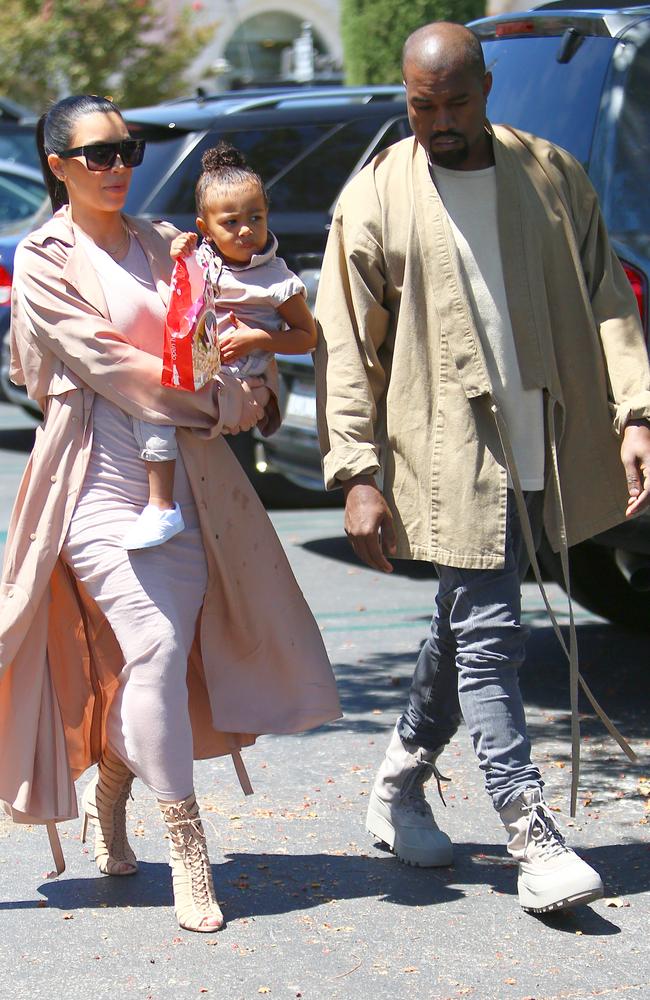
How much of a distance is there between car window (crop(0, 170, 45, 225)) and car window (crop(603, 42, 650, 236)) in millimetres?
7828

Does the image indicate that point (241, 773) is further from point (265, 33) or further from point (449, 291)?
point (265, 33)

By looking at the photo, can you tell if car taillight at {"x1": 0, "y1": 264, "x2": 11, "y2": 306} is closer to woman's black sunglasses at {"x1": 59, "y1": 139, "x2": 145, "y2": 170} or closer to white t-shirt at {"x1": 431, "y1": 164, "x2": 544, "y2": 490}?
woman's black sunglasses at {"x1": 59, "y1": 139, "x2": 145, "y2": 170}

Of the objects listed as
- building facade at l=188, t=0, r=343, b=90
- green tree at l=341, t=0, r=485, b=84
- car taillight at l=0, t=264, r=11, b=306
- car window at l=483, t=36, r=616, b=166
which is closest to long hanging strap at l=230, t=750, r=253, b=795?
car window at l=483, t=36, r=616, b=166

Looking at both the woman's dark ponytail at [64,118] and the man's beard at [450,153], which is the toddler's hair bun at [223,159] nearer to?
the woman's dark ponytail at [64,118]

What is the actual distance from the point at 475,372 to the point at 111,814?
1385mm

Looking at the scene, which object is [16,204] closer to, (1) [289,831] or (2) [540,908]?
(1) [289,831]

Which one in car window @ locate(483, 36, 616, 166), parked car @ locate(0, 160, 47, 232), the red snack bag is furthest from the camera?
parked car @ locate(0, 160, 47, 232)

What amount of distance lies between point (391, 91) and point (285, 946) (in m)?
6.63

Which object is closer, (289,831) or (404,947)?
(404,947)

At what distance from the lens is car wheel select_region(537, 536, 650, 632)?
6094mm

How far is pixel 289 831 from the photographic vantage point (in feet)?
14.4

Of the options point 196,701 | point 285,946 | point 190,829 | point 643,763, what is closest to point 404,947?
point 285,946

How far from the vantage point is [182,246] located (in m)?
3.72

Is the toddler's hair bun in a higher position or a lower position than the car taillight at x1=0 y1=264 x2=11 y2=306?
lower
